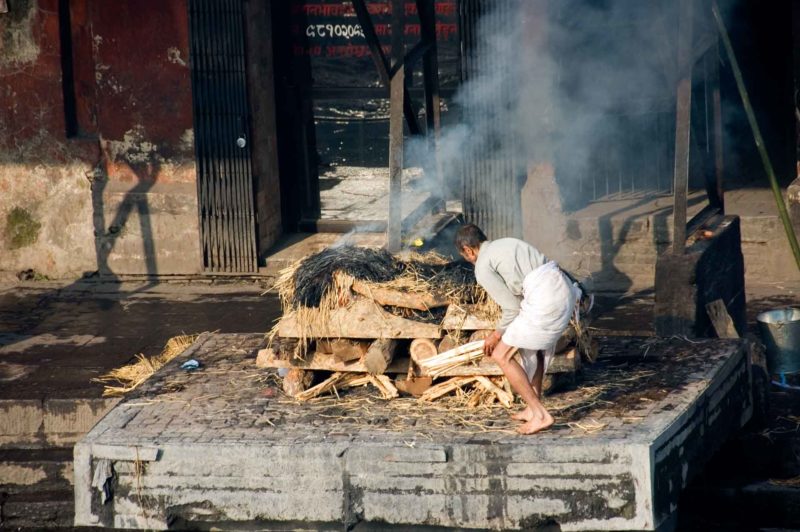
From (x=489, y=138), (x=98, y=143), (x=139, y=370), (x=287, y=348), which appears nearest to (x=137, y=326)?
(x=139, y=370)

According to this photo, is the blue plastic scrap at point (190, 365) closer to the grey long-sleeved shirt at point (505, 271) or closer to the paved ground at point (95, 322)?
the paved ground at point (95, 322)

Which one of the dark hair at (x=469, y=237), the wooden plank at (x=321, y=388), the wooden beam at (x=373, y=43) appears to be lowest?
the wooden plank at (x=321, y=388)

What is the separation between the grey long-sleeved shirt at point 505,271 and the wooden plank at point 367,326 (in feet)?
1.94

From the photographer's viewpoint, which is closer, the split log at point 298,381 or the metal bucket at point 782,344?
the split log at point 298,381

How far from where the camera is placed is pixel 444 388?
8.25 metres

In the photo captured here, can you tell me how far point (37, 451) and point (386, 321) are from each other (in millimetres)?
3164

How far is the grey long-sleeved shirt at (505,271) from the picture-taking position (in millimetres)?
7848

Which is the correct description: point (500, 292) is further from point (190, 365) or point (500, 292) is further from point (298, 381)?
point (190, 365)

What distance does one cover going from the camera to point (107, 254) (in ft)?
43.2

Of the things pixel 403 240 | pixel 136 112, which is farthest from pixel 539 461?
pixel 136 112

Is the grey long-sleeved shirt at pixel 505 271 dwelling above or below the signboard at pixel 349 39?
below

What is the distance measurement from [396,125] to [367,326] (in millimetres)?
2374

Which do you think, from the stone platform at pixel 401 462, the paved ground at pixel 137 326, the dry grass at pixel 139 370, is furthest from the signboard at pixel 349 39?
the stone platform at pixel 401 462

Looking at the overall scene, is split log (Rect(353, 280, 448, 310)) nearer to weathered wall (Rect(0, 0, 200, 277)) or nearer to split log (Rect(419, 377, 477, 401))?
split log (Rect(419, 377, 477, 401))
